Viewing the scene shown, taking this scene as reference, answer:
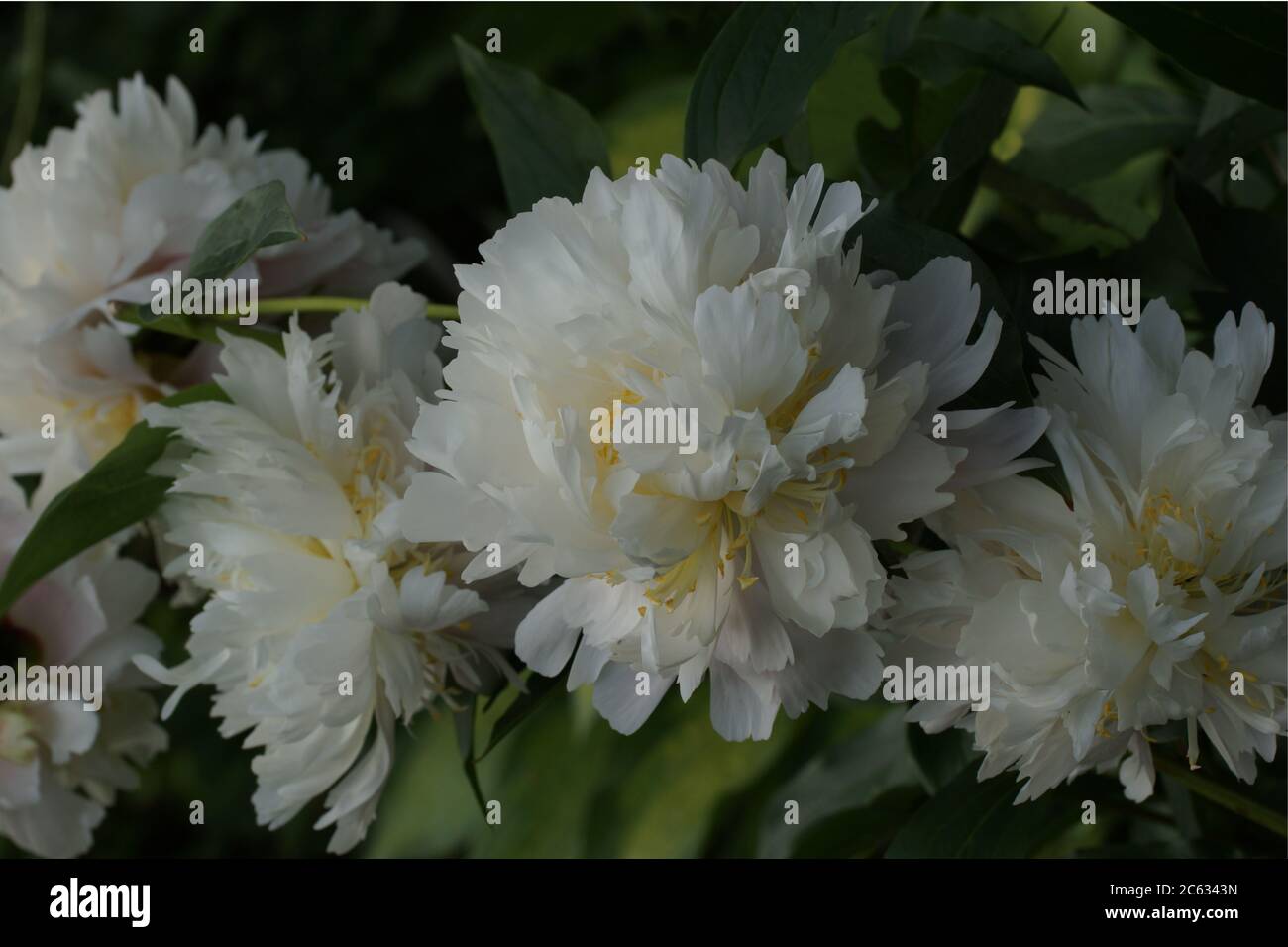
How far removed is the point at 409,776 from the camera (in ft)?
2.57

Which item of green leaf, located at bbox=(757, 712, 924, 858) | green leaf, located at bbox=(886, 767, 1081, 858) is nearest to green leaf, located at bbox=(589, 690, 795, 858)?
green leaf, located at bbox=(757, 712, 924, 858)

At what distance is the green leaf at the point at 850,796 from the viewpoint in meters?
0.40

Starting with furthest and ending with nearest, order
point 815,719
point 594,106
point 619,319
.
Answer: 1. point 594,106
2. point 815,719
3. point 619,319

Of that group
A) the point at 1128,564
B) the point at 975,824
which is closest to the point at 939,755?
the point at 975,824

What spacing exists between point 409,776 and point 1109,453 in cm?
62

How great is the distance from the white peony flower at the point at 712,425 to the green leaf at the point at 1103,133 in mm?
207

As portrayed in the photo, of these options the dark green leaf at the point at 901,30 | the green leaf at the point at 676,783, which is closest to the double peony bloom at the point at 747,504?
the dark green leaf at the point at 901,30

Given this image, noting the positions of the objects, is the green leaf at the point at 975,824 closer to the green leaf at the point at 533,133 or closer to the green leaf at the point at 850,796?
the green leaf at the point at 850,796

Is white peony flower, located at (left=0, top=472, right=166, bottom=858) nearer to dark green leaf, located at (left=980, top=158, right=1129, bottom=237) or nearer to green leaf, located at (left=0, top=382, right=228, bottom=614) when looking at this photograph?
green leaf, located at (left=0, top=382, right=228, bottom=614)

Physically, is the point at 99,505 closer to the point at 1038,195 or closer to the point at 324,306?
the point at 324,306

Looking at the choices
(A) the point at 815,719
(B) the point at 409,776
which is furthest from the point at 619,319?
(B) the point at 409,776

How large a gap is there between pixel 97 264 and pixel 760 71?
0.20 m

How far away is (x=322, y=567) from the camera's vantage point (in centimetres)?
30
